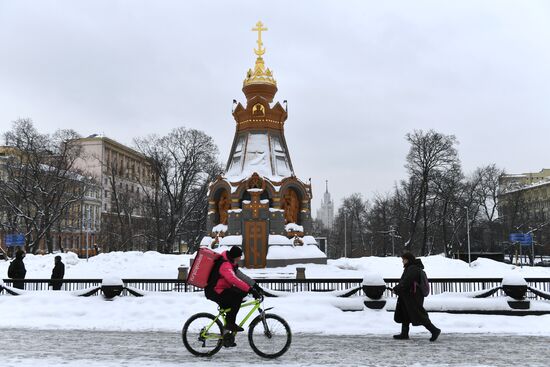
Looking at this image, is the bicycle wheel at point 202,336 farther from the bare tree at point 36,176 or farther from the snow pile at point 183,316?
the bare tree at point 36,176

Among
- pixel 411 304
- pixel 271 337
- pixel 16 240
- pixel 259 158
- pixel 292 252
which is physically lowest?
pixel 271 337

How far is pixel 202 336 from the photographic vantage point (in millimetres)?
8648

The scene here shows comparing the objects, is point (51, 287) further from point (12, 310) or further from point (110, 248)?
point (110, 248)

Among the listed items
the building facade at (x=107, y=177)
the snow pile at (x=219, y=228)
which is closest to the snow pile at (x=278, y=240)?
the snow pile at (x=219, y=228)

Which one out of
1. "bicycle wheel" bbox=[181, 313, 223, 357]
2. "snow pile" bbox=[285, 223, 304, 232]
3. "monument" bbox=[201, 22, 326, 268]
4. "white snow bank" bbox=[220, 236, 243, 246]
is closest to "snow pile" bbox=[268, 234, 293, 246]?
→ "monument" bbox=[201, 22, 326, 268]

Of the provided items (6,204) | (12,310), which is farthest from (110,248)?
(12,310)

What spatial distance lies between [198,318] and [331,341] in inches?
125

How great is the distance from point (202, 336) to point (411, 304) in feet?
13.9

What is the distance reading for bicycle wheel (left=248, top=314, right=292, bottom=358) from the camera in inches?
337

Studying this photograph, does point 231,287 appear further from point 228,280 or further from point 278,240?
point 278,240

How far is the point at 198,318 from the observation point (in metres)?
8.82

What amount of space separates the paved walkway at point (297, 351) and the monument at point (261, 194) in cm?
1999

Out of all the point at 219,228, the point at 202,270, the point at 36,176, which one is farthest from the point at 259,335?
the point at 36,176

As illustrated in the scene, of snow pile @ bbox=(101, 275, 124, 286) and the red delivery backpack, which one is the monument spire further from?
the red delivery backpack
